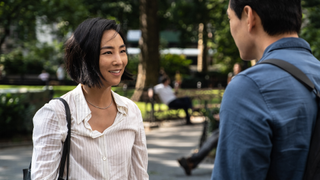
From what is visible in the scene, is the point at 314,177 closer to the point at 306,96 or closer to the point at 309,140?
the point at 309,140

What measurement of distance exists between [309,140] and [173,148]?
24.9ft

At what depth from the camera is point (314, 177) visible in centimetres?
118

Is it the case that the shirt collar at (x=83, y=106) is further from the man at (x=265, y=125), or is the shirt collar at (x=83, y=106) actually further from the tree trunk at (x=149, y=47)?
the tree trunk at (x=149, y=47)

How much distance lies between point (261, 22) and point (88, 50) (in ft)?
3.66

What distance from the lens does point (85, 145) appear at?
2.05 metres

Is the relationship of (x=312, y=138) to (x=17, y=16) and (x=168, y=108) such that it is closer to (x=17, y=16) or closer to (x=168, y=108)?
(x=17, y=16)

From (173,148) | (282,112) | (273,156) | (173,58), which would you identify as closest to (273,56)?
(282,112)

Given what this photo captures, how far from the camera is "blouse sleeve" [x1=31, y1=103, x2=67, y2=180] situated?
1.92 metres

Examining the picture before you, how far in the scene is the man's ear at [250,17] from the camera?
1340 mm

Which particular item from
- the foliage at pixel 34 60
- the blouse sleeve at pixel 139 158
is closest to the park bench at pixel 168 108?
the blouse sleeve at pixel 139 158

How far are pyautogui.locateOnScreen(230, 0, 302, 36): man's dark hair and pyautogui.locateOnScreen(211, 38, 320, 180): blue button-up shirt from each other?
20 cm

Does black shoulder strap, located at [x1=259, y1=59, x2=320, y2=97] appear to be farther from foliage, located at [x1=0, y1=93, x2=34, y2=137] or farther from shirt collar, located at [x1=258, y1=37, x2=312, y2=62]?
foliage, located at [x1=0, y1=93, x2=34, y2=137]

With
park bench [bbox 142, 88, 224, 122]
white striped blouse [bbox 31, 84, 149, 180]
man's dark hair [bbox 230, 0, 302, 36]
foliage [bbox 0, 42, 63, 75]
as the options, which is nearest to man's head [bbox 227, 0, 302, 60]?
man's dark hair [bbox 230, 0, 302, 36]

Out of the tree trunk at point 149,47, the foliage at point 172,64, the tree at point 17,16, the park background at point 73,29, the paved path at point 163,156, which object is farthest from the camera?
the foliage at point 172,64
